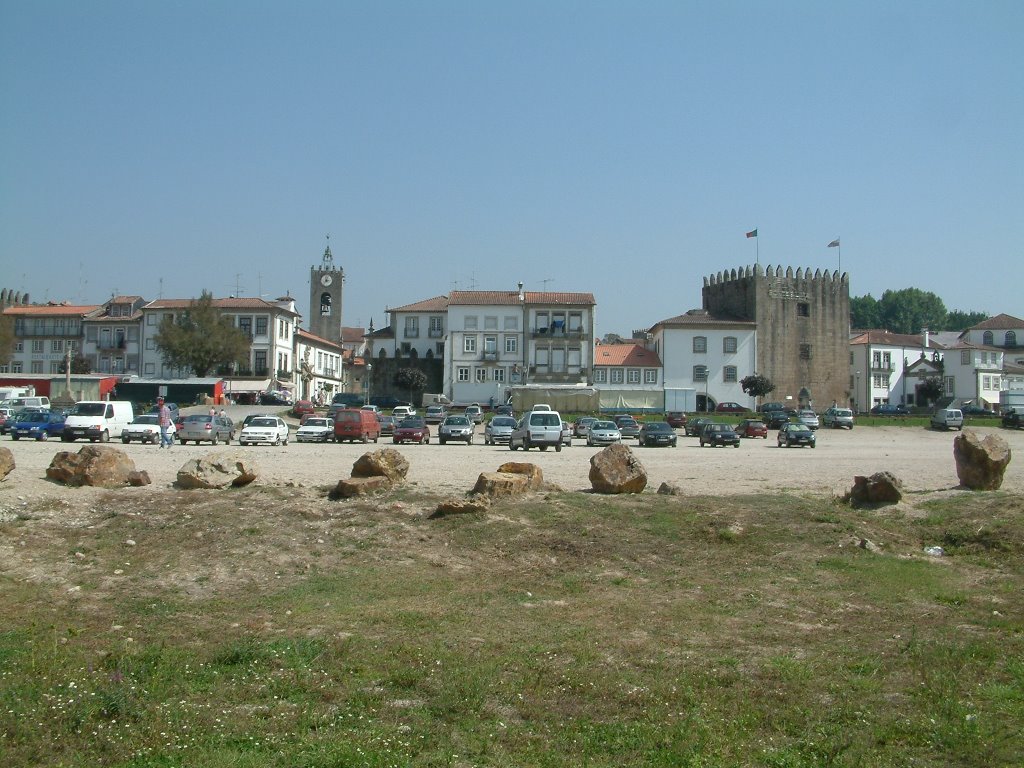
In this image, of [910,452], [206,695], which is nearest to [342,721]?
[206,695]

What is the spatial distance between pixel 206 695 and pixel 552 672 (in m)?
3.06

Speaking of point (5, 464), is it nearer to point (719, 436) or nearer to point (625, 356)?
point (719, 436)

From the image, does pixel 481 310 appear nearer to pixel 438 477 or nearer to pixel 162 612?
pixel 438 477

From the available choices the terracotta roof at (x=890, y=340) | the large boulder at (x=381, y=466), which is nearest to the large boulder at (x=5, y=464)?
the large boulder at (x=381, y=466)

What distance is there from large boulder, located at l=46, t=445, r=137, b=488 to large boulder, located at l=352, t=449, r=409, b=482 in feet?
16.4

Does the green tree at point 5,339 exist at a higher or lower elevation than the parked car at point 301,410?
higher

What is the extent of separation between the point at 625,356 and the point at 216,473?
79609 millimetres

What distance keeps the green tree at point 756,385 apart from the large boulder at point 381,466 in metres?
74.7

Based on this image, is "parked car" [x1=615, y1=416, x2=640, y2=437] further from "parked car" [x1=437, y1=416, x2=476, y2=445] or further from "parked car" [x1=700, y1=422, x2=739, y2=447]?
"parked car" [x1=437, y1=416, x2=476, y2=445]

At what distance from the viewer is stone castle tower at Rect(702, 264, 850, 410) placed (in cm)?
9781

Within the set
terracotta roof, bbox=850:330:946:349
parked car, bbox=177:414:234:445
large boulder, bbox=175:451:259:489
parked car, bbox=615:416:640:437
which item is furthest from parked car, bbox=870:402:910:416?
large boulder, bbox=175:451:259:489

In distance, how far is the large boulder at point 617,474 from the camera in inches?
823

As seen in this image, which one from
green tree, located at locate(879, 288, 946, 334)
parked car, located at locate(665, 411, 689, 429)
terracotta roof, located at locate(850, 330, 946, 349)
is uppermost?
green tree, located at locate(879, 288, 946, 334)

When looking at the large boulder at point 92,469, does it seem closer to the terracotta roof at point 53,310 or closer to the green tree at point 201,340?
the green tree at point 201,340
